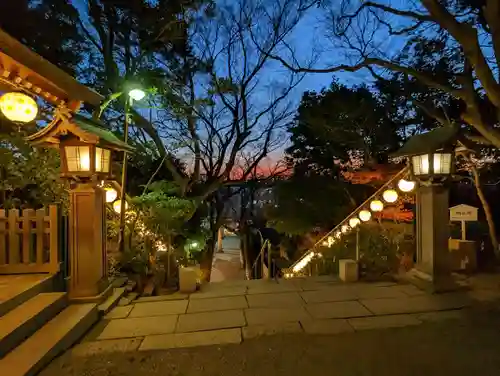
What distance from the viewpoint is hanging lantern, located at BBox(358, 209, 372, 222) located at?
9964 millimetres

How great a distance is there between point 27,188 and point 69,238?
12.8ft

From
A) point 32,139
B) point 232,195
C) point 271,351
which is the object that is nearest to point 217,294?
point 271,351

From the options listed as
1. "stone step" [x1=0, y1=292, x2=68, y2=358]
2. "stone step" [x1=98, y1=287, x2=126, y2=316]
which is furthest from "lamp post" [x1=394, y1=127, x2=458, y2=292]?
"stone step" [x1=0, y1=292, x2=68, y2=358]

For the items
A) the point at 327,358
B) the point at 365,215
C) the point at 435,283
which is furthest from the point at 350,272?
the point at 327,358

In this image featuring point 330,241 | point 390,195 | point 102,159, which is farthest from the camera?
point 330,241

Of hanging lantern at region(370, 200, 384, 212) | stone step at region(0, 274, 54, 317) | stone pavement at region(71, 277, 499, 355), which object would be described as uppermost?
hanging lantern at region(370, 200, 384, 212)

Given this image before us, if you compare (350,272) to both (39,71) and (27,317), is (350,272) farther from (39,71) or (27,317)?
(39,71)

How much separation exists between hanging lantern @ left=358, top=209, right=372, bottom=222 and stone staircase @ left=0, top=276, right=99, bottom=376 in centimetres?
737

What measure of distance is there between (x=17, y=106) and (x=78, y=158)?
1.22m

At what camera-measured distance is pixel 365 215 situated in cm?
999

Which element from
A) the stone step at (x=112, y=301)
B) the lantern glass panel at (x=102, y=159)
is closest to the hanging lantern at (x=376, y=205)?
the stone step at (x=112, y=301)

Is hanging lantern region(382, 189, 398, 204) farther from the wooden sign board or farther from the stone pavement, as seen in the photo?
the stone pavement

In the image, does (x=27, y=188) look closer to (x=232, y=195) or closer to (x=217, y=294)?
(x=217, y=294)

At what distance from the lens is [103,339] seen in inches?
196
